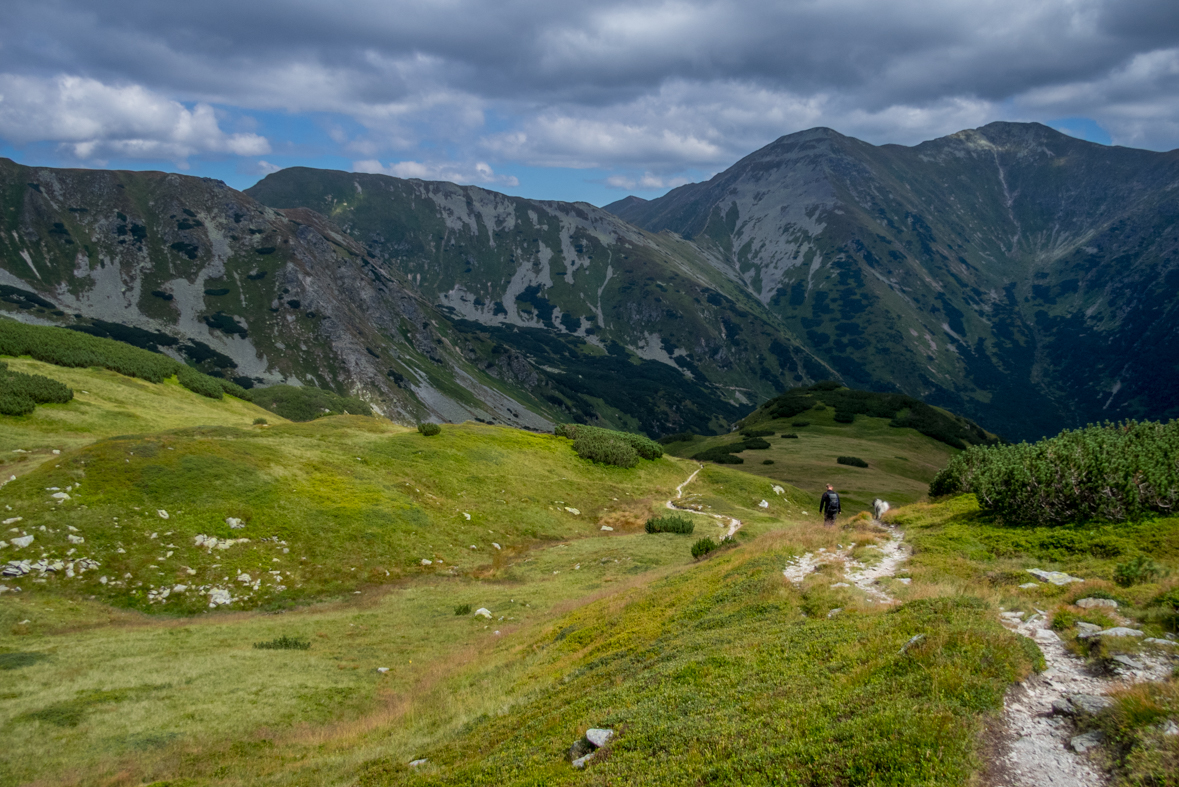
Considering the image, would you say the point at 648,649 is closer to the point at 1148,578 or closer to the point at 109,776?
the point at 1148,578

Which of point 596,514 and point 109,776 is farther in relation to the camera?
point 596,514

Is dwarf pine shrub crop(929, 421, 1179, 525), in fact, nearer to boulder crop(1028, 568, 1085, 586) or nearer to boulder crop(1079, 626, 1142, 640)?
boulder crop(1028, 568, 1085, 586)

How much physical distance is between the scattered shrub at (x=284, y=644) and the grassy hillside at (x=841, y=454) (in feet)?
181

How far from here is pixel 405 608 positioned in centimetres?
2955

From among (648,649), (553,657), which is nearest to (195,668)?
(553,657)

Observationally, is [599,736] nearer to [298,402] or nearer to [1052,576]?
[1052,576]

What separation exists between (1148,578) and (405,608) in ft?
92.1

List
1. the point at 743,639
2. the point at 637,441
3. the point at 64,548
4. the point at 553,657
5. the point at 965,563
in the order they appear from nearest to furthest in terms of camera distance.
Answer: the point at 743,639, the point at 965,563, the point at 553,657, the point at 64,548, the point at 637,441

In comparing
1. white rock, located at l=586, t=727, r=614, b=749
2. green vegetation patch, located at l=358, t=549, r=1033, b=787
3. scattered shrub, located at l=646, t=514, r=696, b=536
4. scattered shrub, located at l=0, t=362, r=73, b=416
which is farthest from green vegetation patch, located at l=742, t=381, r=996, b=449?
white rock, located at l=586, t=727, r=614, b=749

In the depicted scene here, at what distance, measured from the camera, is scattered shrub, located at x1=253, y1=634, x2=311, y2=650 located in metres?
23.7

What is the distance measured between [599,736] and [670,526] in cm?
3546

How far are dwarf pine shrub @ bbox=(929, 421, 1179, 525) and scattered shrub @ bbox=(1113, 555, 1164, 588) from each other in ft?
13.5

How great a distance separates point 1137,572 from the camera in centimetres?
1401

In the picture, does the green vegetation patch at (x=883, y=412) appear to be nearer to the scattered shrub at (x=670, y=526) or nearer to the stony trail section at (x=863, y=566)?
the scattered shrub at (x=670, y=526)
